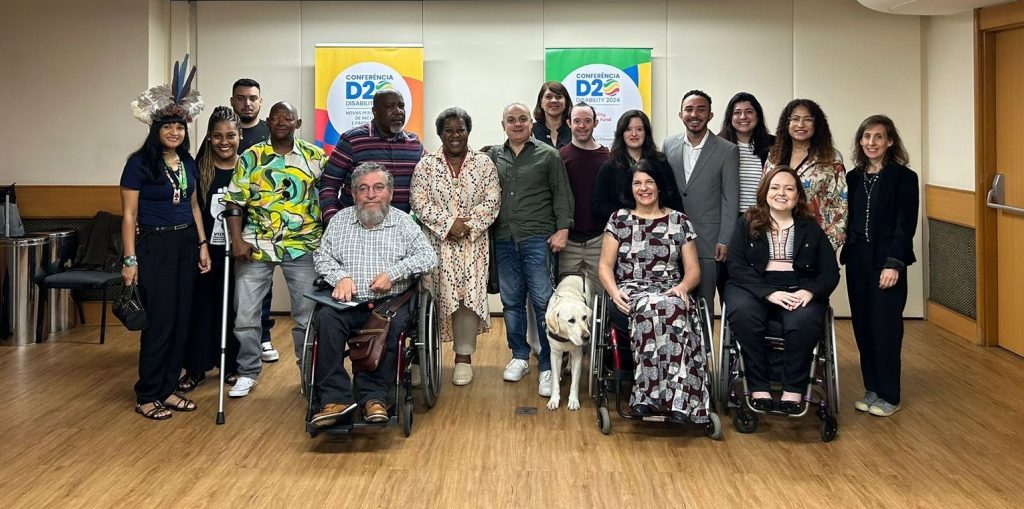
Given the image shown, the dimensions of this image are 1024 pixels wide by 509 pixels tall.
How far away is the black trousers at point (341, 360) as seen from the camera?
4.17 m

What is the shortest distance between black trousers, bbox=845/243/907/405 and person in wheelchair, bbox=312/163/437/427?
1.99m

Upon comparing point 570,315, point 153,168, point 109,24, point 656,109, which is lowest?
point 570,315

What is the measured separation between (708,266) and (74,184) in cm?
452

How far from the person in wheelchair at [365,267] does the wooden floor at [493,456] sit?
0.29m

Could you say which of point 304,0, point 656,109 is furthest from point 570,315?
point 304,0

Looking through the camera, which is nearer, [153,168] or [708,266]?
[153,168]

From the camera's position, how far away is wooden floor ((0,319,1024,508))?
359cm

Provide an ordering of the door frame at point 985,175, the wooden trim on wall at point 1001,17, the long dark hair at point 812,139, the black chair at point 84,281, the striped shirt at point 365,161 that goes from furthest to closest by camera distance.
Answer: the black chair at point 84,281
the door frame at point 985,175
the wooden trim on wall at point 1001,17
the striped shirt at point 365,161
the long dark hair at point 812,139

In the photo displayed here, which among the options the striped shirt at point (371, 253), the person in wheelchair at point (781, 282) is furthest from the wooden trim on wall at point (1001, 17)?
the striped shirt at point (371, 253)

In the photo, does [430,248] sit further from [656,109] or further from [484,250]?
[656,109]

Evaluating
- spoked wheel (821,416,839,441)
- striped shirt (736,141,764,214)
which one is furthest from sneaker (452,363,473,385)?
spoked wheel (821,416,839,441)

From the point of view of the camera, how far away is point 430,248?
462 centimetres

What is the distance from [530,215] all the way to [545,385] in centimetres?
85

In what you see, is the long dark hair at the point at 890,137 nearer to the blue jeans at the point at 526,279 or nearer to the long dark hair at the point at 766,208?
the long dark hair at the point at 766,208
